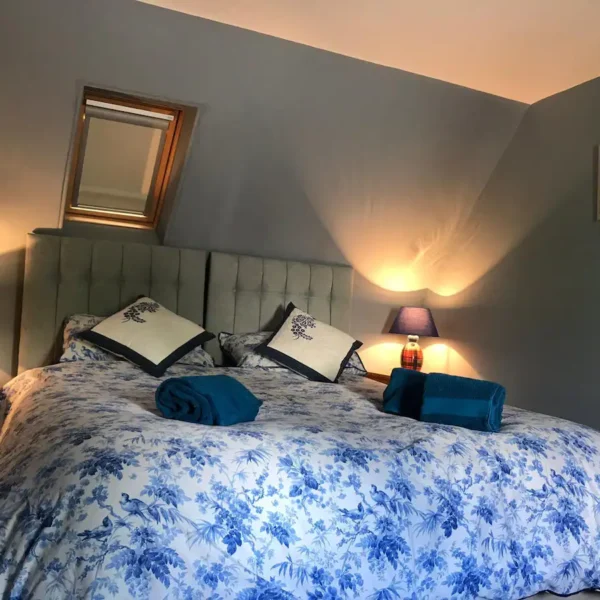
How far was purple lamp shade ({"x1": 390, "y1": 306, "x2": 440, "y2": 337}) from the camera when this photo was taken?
421cm

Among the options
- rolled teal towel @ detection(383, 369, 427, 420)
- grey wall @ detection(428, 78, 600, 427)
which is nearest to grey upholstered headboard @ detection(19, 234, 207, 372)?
rolled teal towel @ detection(383, 369, 427, 420)

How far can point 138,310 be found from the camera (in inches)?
131

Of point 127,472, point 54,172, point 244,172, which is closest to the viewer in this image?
point 127,472

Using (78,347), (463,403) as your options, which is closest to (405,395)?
(463,403)

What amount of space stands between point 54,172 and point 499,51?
247cm

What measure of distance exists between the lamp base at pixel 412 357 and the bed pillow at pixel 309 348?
0.71m

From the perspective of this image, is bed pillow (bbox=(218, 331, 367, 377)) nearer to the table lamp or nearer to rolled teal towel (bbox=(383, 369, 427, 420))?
the table lamp

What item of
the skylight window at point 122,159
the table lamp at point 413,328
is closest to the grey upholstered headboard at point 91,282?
the skylight window at point 122,159

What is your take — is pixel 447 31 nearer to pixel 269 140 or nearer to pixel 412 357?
pixel 269 140

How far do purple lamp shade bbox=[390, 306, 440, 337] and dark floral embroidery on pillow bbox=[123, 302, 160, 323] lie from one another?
1719mm

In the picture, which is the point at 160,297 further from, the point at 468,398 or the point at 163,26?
the point at 468,398

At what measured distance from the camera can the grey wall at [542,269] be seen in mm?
3422

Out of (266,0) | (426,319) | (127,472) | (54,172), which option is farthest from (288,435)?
(426,319)

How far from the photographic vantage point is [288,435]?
5.55 feet
